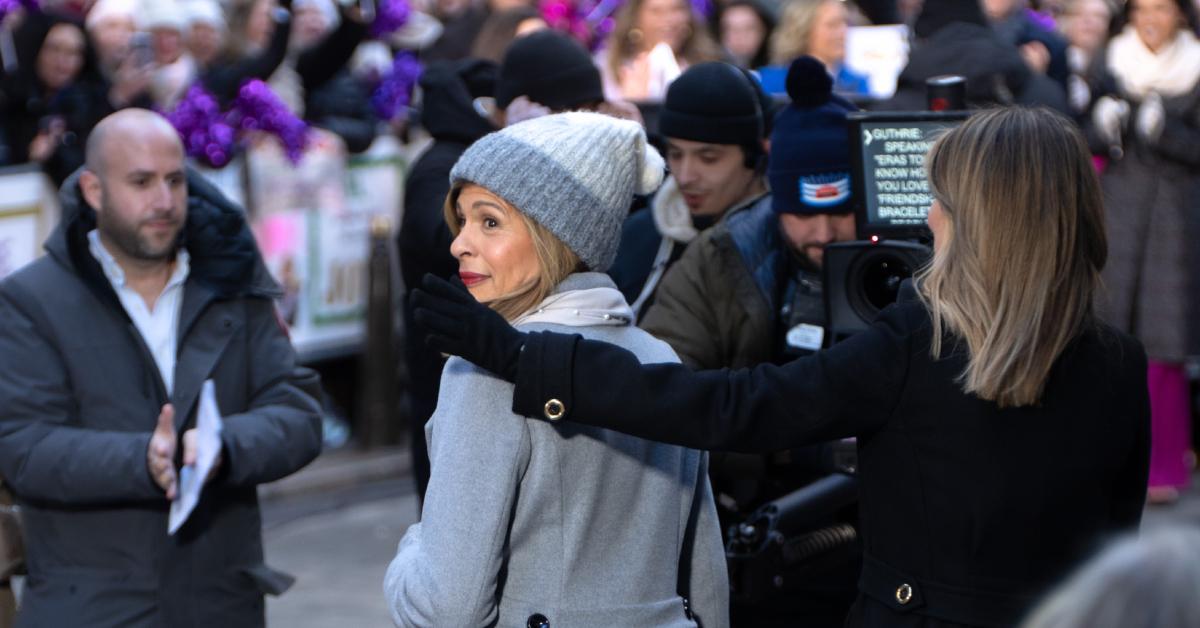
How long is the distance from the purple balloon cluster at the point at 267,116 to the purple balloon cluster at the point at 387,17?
172cm

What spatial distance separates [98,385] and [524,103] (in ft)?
5.56

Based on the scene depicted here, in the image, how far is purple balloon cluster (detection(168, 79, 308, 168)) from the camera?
29.0 ft

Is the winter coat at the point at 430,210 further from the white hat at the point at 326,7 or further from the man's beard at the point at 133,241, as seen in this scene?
the white hat at the point at 326,7

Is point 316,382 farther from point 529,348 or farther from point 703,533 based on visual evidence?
point 529,348

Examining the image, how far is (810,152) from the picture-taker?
4.50m

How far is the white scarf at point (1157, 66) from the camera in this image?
9.46m

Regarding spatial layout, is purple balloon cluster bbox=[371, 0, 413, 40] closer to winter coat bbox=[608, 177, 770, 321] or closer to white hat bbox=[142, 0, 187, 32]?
white hat bbox=[142, 0, 187, 32]

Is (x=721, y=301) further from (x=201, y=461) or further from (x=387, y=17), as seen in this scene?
(x=387, y=17)

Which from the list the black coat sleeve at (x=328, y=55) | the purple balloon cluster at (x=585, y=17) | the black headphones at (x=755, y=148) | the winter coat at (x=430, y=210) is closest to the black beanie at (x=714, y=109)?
the black headphones at (x=755, y=148)

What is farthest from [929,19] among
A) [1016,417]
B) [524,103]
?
[1016,417]

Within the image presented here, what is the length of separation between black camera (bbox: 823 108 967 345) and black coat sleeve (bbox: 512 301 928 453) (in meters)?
1.04

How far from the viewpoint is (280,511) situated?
29.9ft

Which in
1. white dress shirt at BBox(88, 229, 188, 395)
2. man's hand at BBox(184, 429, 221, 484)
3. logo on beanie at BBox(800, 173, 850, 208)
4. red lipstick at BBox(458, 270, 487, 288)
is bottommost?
man's hand at BBox(184, 429, 221, 484)

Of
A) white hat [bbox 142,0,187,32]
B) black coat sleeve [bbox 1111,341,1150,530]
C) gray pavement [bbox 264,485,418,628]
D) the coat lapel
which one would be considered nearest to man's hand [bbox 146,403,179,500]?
the coat lapel
